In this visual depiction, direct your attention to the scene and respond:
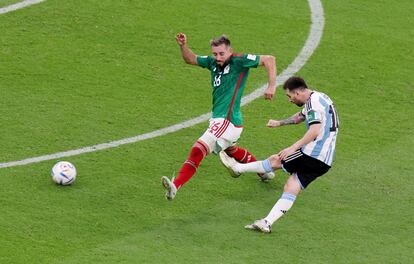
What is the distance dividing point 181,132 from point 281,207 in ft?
10.1

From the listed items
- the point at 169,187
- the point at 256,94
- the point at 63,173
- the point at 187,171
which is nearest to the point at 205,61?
the point at 187,171

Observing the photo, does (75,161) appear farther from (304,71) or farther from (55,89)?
(304,71)

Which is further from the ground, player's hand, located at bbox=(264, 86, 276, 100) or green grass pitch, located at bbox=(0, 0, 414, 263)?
player's hand, located at bbox=(264, 86, 276, 100)

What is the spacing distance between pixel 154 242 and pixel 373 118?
199 inches

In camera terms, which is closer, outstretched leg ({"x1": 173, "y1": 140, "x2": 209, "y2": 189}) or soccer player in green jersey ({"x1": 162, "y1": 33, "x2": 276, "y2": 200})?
outstretched leg ({"x1": 173, "y1": 140, "x2": 209, "y2": 189})

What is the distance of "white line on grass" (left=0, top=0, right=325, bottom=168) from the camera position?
1316 centimetres

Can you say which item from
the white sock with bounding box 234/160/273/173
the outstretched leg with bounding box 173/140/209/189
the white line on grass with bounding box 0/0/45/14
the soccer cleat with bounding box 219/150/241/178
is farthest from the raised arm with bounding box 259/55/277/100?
the white line on grass with bounding box 0/0/45/14

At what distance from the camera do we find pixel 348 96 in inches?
612

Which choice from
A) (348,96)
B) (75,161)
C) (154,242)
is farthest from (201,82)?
(154,242)

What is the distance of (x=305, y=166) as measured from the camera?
11.7 metres

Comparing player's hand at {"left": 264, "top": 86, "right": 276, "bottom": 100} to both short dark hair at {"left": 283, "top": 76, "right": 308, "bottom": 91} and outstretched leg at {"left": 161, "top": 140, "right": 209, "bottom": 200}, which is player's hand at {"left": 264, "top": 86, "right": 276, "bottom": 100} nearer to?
short dark hair at {"left": 283, "top": 76, "right": 308, "bottom": 91}

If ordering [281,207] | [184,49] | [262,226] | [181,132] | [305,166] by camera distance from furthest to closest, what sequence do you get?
[181,132] < [184,49] < [305,166] < [281,207] < [262,226]

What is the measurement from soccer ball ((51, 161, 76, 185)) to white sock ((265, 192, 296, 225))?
7.82 ft

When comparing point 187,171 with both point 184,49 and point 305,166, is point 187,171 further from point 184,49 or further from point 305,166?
point 184,49
